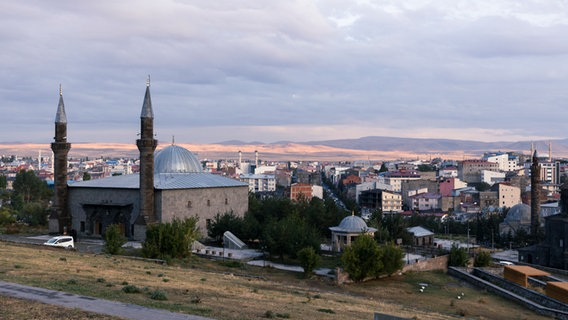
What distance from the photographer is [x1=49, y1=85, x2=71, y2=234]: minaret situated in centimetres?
4284

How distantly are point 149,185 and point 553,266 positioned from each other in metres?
29.3

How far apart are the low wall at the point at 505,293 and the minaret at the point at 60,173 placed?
27.1 metres

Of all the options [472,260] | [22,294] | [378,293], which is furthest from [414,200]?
[22,294]

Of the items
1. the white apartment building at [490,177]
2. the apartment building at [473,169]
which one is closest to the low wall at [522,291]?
the white apartment building at [490,177]

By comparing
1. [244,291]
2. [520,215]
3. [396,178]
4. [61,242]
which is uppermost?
[244,291]

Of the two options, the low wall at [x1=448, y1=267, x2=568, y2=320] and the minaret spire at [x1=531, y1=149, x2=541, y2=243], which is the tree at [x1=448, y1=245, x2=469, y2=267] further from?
the minaret spire at [x1=531, y1=149, x2=541, y2=243]

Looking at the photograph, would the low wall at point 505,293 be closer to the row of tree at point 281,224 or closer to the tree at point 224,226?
the row of tree at point 281,224

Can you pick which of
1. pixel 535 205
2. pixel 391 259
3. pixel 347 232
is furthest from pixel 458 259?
pixel 535 205

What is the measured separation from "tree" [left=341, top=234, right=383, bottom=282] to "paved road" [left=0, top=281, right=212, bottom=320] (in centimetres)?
1747

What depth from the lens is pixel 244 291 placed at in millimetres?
20734

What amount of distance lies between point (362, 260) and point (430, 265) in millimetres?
7328

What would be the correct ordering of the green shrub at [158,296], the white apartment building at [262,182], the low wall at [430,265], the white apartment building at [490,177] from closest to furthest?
the green shrub at [158,296] < the low wall at [430,265] < the white apartment building at [490,177] < the white apartment building at [262,182]

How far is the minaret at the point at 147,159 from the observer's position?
1547 inches

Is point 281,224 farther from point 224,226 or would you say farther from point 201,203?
point 201,203
